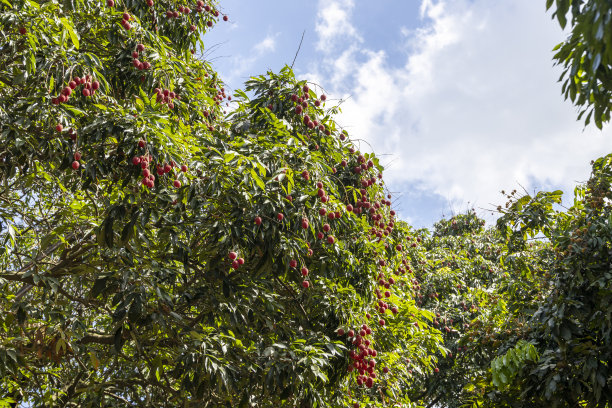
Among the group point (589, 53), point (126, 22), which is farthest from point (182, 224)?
point (589, 53)

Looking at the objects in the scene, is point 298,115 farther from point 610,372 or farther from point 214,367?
point 610,372

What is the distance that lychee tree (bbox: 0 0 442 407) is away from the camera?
3.37 meters

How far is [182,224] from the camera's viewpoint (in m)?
3.70

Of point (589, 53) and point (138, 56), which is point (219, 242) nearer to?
point (138, 56)

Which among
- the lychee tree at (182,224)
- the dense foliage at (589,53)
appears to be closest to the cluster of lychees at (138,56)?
the lychee tree at (182,224)

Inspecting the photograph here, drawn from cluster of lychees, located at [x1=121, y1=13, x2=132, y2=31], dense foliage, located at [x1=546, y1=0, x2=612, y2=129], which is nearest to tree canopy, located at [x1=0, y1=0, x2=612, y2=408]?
cluster of lychees, located at [x1=121, y1=13, x2=132, y2=31]

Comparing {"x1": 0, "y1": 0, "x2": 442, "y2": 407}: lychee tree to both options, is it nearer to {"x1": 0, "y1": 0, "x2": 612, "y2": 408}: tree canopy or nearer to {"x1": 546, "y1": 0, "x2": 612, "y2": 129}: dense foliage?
{"x1": 0, "y1": 0, "x2": 612, "y2": 408}: tree canopy

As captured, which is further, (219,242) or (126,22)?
(126,22)

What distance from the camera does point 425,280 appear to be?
887 centimetres

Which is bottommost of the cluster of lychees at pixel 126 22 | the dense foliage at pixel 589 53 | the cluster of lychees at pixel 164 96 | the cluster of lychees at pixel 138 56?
the dense foliage at pixel 589 53

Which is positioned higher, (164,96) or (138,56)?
(138,56)

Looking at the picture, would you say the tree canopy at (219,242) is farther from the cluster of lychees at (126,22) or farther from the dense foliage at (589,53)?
the dense foliage at (589,53)

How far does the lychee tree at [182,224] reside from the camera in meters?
3.37

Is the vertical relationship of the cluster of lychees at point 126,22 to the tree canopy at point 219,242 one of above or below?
above
